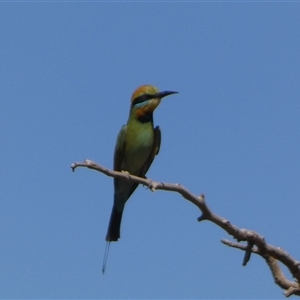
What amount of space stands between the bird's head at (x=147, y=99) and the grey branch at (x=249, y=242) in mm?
2078

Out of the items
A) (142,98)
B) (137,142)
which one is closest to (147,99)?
(142,98)

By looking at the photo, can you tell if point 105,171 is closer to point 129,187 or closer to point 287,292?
point 287,292

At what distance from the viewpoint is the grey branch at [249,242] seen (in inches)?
100

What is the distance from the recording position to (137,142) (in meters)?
4.66

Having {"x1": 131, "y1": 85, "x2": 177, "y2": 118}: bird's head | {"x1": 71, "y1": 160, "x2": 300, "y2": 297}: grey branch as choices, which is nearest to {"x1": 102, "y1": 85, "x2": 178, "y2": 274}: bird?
{"x1": 131, "y1": 85, "x2": 177, "y2": 118}: bird's head

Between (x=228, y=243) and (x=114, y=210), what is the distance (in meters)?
2.10

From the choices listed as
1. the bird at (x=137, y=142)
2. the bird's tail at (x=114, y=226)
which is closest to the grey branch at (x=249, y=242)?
the bird's tail at (x=114, y=226)

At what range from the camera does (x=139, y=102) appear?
4762 mm

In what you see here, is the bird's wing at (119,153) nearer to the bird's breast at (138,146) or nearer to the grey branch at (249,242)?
the bird's breast at (138,146)

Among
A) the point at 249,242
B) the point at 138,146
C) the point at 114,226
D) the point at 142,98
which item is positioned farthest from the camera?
the point at 142,98

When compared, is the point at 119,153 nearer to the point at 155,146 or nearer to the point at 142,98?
the point at 155,146

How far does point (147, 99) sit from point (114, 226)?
851mm

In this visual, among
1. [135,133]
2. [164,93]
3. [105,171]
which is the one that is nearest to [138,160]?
[135,133]

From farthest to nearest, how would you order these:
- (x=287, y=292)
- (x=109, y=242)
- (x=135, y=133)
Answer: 1. (x=135, y=133)
2. (x=109, y=242)
3. (x=287, y=292)
